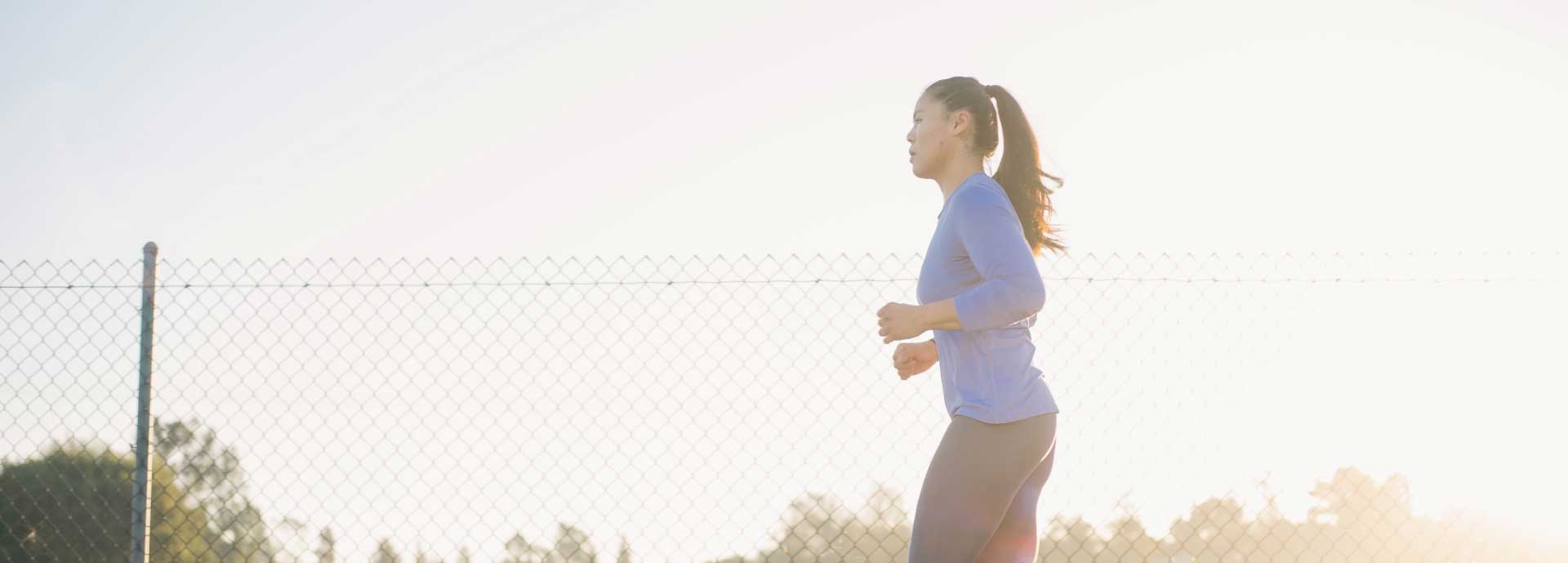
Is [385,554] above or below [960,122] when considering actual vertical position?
below

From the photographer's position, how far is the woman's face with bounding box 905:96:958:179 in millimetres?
2541

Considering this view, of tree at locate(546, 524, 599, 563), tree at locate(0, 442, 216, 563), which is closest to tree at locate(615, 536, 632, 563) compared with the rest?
tree at locate(546, 524, 599, 563)

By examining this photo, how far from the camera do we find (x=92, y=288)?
13.8 ft

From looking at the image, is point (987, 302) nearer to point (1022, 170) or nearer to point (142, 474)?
point (1022, 170)

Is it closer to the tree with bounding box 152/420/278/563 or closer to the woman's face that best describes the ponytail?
the woman's face

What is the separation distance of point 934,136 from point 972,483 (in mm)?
775

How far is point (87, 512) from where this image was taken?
4398 millimetres

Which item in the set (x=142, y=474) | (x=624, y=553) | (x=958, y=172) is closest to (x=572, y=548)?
(x=624, y=553)

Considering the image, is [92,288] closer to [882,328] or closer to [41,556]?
[41,556]

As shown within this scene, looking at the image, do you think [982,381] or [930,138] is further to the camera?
[930,138]

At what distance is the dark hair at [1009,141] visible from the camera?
256 centimetres

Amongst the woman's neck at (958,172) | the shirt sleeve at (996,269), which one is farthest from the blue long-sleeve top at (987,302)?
the woman's neck at (958,172)

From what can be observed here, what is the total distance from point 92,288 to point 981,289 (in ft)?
11.5

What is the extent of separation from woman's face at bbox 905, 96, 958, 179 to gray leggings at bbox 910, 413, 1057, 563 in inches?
23.4
